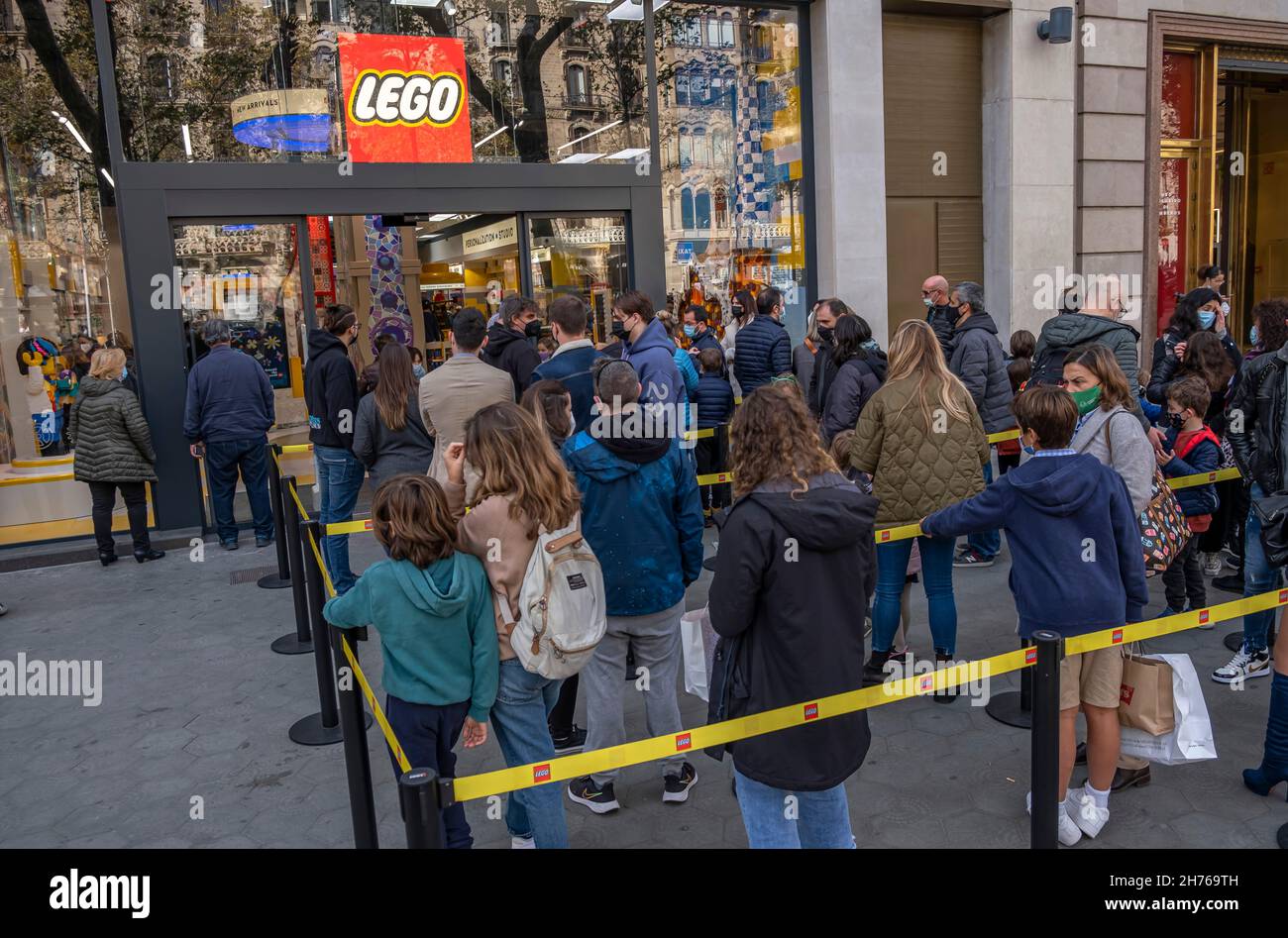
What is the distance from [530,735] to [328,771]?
1.69 metres

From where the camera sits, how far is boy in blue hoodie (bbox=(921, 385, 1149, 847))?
3732 millimetres

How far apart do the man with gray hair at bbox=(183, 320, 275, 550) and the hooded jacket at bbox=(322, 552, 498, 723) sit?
19.1ft

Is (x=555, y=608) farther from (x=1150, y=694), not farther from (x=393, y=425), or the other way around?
(x=393, y=425)

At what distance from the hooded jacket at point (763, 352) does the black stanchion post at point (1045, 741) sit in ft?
17.7

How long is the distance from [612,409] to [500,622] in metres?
1.05

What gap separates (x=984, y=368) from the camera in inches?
296

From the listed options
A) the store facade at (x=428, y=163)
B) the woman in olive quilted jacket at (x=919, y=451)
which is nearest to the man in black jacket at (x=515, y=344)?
the woman in olive quilted jacket at (x=919, y=451)

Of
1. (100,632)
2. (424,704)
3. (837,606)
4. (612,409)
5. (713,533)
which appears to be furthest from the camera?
(713,533)

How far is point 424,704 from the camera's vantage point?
11.3 feet

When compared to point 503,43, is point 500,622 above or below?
below

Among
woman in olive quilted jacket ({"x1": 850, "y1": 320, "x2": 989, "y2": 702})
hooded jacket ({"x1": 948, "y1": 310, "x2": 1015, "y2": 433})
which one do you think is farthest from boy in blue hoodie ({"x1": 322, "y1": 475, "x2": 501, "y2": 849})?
hooded jacket ({"x1": 948, "y1": 310, "x2": 1015, "y2": 433})

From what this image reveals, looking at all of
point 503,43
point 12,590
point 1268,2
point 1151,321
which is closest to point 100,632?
point 12,590

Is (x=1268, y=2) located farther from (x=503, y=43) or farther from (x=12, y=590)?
(x=12, y=590)
